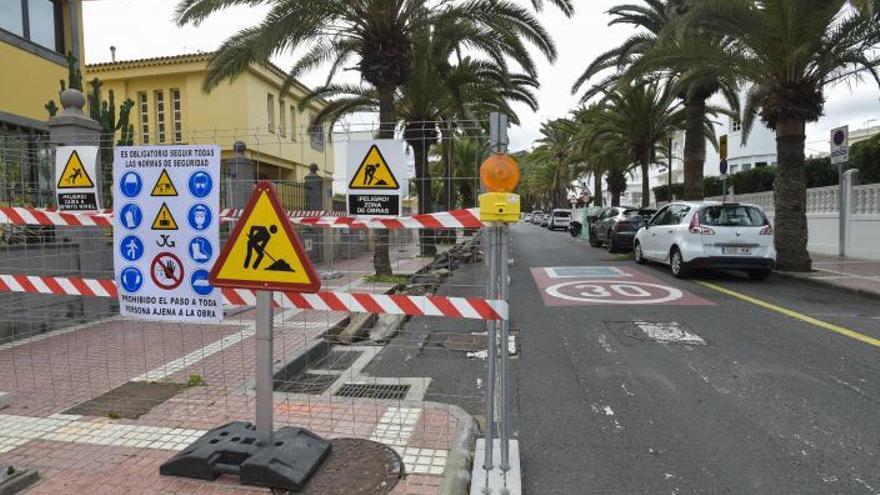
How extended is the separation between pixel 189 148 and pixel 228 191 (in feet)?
7.95

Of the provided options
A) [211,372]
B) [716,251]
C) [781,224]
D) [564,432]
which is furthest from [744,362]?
[781,224]

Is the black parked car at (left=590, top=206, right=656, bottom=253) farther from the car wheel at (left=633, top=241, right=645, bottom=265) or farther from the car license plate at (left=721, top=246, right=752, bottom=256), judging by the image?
the car license plate at (left=721, top=246, right=752, bottom=256)

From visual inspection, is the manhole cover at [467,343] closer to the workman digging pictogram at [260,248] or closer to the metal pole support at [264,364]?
the metal pole support at [264,364]

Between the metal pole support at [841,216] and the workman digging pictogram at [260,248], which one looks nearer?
the workman digging pictogram at [260,248]

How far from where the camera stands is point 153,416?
457 centimetres

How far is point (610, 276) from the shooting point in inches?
510

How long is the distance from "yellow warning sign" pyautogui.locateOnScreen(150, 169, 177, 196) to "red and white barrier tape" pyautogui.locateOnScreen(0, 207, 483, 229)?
1.81ft

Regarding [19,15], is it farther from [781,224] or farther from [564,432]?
[781,224]

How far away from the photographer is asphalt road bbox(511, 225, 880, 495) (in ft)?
12.0

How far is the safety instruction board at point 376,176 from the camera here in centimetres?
462

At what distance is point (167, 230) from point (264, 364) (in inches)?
51.9

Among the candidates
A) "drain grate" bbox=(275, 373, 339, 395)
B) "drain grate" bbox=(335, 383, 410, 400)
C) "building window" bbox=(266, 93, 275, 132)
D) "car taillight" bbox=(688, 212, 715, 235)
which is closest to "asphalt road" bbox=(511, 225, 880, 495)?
"drain grate" bbox=(335, 383, 410, 400)

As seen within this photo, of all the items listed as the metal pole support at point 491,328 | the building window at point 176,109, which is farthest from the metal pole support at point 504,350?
the building window at point 176,109

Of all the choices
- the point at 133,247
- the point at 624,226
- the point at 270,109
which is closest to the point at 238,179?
the point at 133,247
